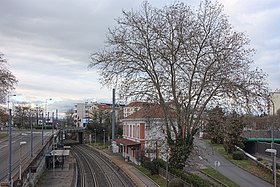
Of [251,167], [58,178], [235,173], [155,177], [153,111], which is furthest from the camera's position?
[251,167]

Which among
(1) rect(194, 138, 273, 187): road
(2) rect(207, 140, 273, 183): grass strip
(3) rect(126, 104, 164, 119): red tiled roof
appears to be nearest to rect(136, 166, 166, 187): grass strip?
(1) rect(194, 138, 273, 187): road

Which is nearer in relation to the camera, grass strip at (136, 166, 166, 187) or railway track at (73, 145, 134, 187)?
grass strip at (136, 166, 166, 187)

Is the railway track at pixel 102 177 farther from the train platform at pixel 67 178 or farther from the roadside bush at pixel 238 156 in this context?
the roadside bush at pixel 238 156

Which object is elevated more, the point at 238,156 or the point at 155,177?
the point at 238,156

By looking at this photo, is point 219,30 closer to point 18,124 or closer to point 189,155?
point 189,155

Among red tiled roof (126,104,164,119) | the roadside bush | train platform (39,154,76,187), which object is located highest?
red tiled roof (126,104,164,119)

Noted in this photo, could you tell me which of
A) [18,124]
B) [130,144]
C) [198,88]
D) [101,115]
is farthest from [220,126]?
[18,124]

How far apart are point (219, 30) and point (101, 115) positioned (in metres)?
87.2

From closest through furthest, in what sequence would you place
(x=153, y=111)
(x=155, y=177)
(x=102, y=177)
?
1. (x=153, y=111)
2. (x=155, y=177)
3. (x=102, y=177)

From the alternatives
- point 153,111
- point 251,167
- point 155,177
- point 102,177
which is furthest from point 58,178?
point 251,167

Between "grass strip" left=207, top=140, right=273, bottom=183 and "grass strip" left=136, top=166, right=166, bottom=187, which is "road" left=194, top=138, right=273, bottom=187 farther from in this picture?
"grass strip" left=136, top=166, right=166, bottom=187

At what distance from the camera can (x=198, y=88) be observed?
97.6ft

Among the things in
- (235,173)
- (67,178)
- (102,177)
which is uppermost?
(235,173)

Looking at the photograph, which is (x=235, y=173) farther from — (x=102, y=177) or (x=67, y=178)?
(x=67, y=178)
